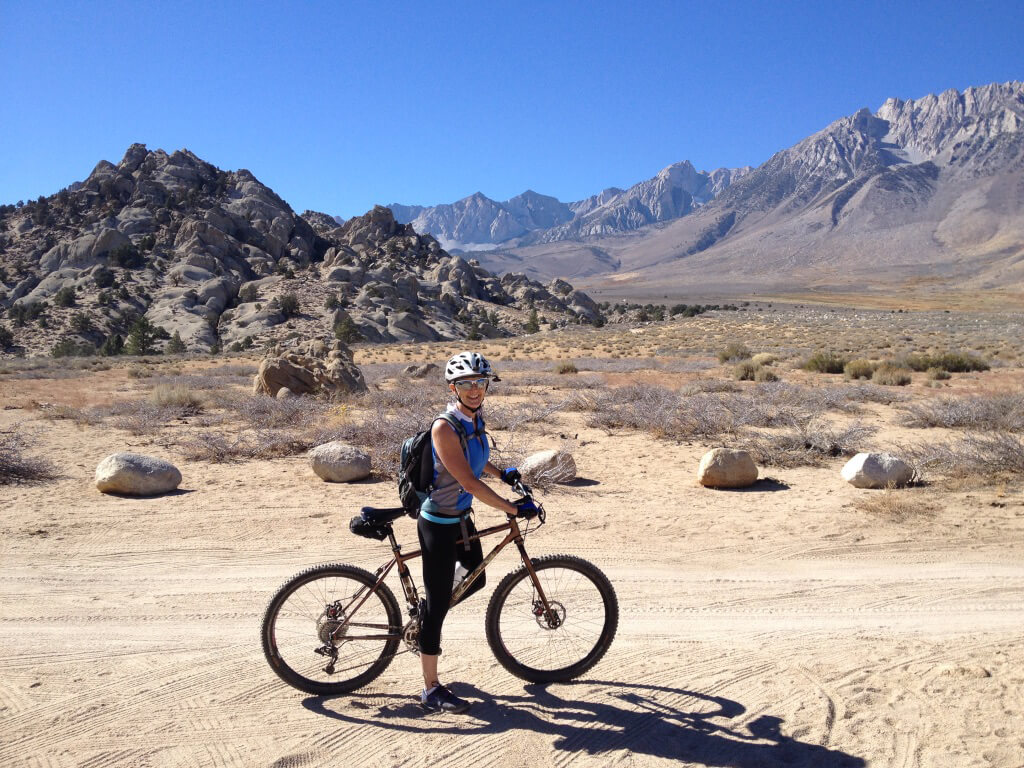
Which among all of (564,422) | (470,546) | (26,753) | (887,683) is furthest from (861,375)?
(26,753)

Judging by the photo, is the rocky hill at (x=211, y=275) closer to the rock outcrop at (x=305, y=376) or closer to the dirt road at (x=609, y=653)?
the rock outcrop at (x=305, y=376)

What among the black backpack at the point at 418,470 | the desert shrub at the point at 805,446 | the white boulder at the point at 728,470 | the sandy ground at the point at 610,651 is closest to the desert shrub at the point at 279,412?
the sandy ground at the point at 610,651

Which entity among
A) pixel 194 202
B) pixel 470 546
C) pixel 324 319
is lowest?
pixel 470 546

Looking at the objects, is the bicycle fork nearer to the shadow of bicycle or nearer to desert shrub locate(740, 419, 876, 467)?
the shadow of bicycle

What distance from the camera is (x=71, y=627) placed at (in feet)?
15.5

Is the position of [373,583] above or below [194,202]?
below

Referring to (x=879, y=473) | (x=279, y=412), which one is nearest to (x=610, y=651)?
(x=879, y=473)

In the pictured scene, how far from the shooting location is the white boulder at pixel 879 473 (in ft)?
28.7

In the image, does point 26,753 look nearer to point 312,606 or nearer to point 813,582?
point 312,606

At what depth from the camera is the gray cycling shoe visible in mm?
3656

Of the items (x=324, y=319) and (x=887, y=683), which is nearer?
(x=887, y=683)

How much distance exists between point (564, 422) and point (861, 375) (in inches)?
563

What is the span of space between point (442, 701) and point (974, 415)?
41.8 ft

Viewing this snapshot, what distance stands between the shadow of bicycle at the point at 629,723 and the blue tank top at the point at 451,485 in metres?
1.19
